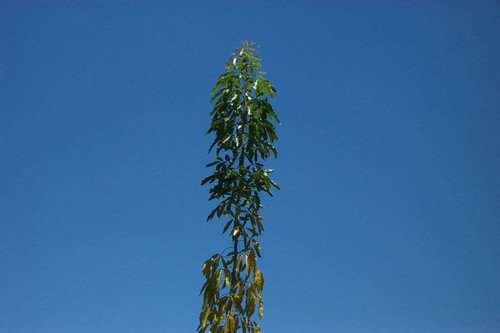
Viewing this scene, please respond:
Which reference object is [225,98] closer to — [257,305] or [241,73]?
[241,73]

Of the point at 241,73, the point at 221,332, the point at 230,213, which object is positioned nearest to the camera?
the point at 221,332

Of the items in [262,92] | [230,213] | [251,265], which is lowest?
[251,265]

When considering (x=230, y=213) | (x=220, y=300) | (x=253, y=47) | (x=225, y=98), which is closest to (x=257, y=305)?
(x=220, y=300)

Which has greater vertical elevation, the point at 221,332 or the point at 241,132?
the point at 241,132

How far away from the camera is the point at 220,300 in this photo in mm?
11086

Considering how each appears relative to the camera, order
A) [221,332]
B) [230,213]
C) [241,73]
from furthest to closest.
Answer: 1. [241,73]
2. [230,213]
3. [221,332]

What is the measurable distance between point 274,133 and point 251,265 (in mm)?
2849

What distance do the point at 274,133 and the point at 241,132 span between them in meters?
0.75

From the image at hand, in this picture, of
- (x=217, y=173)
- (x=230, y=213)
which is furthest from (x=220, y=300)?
(x=217, y=173)

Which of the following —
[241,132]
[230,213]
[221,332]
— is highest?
[241,132]

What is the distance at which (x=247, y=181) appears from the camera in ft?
38.6

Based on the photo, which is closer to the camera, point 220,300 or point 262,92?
point 220,300

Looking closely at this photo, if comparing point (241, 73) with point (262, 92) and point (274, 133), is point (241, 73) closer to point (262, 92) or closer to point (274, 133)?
point (262, 92)

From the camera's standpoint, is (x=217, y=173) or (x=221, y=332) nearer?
(x=221, y=332)
